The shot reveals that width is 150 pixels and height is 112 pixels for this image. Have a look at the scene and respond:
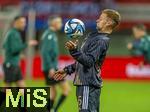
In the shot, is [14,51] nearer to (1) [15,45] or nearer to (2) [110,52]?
(1) [15,45]

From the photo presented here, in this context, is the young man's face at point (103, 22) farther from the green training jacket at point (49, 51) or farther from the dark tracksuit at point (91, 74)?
the green training jacket at point (49, 51)

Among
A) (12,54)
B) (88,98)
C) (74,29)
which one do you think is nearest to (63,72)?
(88,98)

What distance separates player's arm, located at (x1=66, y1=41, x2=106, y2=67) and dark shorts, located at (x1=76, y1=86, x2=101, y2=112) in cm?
43

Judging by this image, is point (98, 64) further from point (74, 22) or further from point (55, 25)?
point (55, 25)

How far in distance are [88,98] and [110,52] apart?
67.0 feet

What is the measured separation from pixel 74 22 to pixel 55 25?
5193mm

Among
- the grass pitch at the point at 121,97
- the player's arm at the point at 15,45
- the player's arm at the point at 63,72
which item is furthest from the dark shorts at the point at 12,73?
the player's arm at the point at 63,72

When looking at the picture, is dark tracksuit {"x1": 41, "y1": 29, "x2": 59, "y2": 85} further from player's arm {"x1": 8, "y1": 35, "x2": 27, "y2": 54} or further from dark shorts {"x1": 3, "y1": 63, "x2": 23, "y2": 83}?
dark shorts {"x1": 3, "y1": 63, "x2": 23, "y2": 83}

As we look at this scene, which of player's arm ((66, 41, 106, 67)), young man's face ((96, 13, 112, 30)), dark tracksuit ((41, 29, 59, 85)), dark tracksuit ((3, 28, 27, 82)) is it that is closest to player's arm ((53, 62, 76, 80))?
player's arm ((66, 41, 106, 67))

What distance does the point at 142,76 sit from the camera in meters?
24.0

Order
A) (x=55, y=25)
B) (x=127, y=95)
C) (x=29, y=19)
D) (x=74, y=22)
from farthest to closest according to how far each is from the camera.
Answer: (x=29, y=19) → (x=127, y=95) → (x=55, y=25) → (x=74, y=22)

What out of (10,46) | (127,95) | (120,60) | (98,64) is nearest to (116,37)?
(120,60)

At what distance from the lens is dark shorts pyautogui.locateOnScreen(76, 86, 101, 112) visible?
9.95 m

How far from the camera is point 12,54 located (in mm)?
15500
